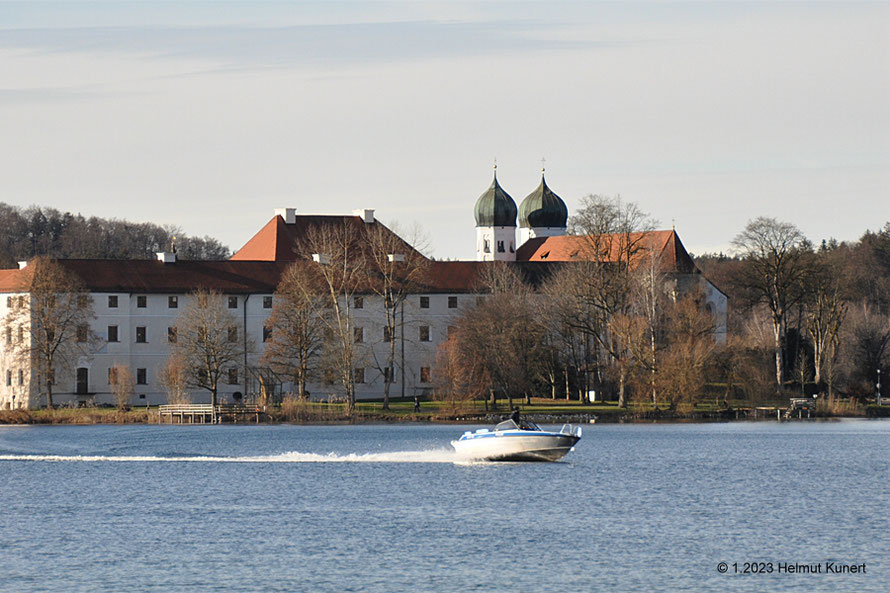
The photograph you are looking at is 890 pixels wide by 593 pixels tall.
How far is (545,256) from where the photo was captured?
419ft

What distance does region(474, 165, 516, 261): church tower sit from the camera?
464 ft

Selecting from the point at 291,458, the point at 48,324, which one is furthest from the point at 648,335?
the point at 48,324

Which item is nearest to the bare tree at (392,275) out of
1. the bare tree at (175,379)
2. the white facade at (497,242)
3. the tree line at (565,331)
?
the tree line at (565,331)

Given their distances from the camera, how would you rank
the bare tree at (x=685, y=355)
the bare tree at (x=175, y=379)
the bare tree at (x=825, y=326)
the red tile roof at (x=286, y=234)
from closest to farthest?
1. the bare tree at (x=685, y=355)
2. the bare tree at (x=175, y=379)
3. the bare tree at (x=825, y=326)
4. the red tile roof at (x=286, y=234)

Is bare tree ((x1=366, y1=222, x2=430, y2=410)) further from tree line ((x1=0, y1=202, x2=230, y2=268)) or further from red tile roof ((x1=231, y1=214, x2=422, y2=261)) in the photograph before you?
tree line ((x1=0, y1=202, x2=230, y2=268))

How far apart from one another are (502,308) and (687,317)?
10.3 metres

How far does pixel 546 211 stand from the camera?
142 m

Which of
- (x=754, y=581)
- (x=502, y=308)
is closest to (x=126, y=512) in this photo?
(x=754, y=581)

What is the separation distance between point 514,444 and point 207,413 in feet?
104

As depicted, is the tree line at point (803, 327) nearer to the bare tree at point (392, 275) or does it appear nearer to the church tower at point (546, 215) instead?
the bare tree at point (392, 275)

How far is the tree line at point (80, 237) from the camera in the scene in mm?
140750

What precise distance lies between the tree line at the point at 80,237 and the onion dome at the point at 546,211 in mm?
32087

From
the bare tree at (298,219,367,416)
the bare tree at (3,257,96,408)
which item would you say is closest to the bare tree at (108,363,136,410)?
the bare tree at (3,257,96,408)

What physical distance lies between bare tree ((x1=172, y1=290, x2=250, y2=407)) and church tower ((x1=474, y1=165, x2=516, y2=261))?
57.0 metres
